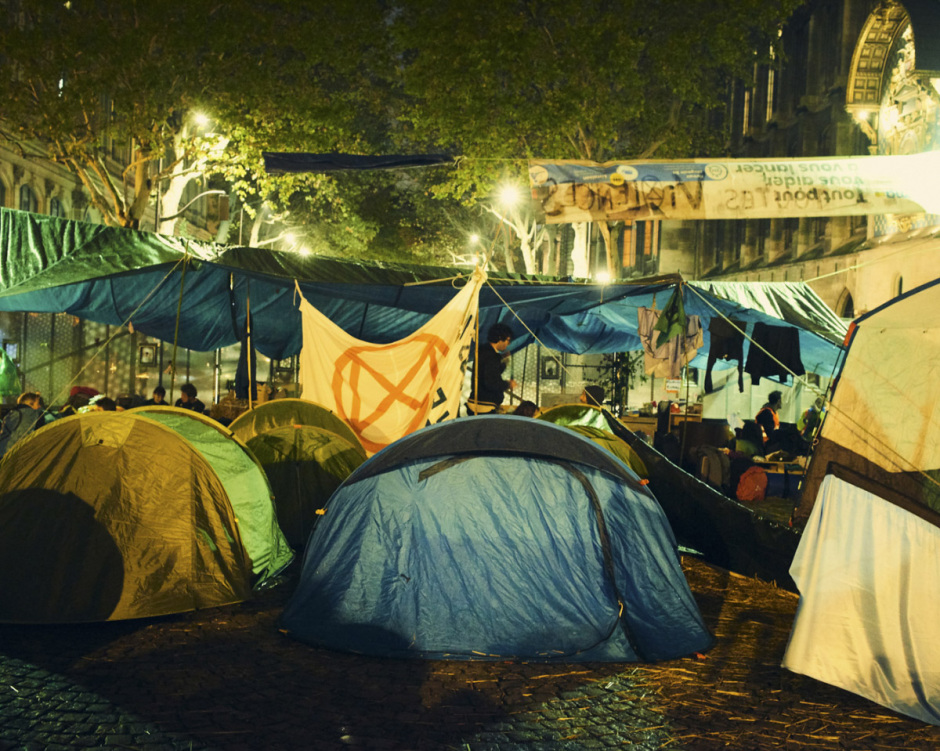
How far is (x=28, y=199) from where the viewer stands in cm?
2475

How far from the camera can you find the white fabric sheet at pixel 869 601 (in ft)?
17.4

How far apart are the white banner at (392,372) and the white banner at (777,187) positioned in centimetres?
252

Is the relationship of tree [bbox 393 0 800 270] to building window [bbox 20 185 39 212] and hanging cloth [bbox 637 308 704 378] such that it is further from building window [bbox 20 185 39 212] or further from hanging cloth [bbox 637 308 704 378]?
building window [bbox 20 185 39 212]

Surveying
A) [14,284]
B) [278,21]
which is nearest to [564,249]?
[278,21]

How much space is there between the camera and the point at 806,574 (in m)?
5.69

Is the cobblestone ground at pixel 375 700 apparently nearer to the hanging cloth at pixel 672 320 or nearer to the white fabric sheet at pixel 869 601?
the white fabric sheet at pixel 869 601

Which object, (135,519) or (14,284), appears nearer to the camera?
(135,519)

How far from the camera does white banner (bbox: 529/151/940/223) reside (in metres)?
7.91

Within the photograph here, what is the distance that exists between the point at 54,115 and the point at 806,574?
53.8ft

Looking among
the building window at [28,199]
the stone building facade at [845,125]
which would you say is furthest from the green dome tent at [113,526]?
the building window at [28,199]

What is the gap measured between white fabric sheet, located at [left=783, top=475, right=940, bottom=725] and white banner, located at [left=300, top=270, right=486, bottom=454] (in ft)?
15.7

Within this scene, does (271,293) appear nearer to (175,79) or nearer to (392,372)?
(392,372)

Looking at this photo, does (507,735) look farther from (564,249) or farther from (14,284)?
(564,249)

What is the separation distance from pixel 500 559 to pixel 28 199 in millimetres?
22652
